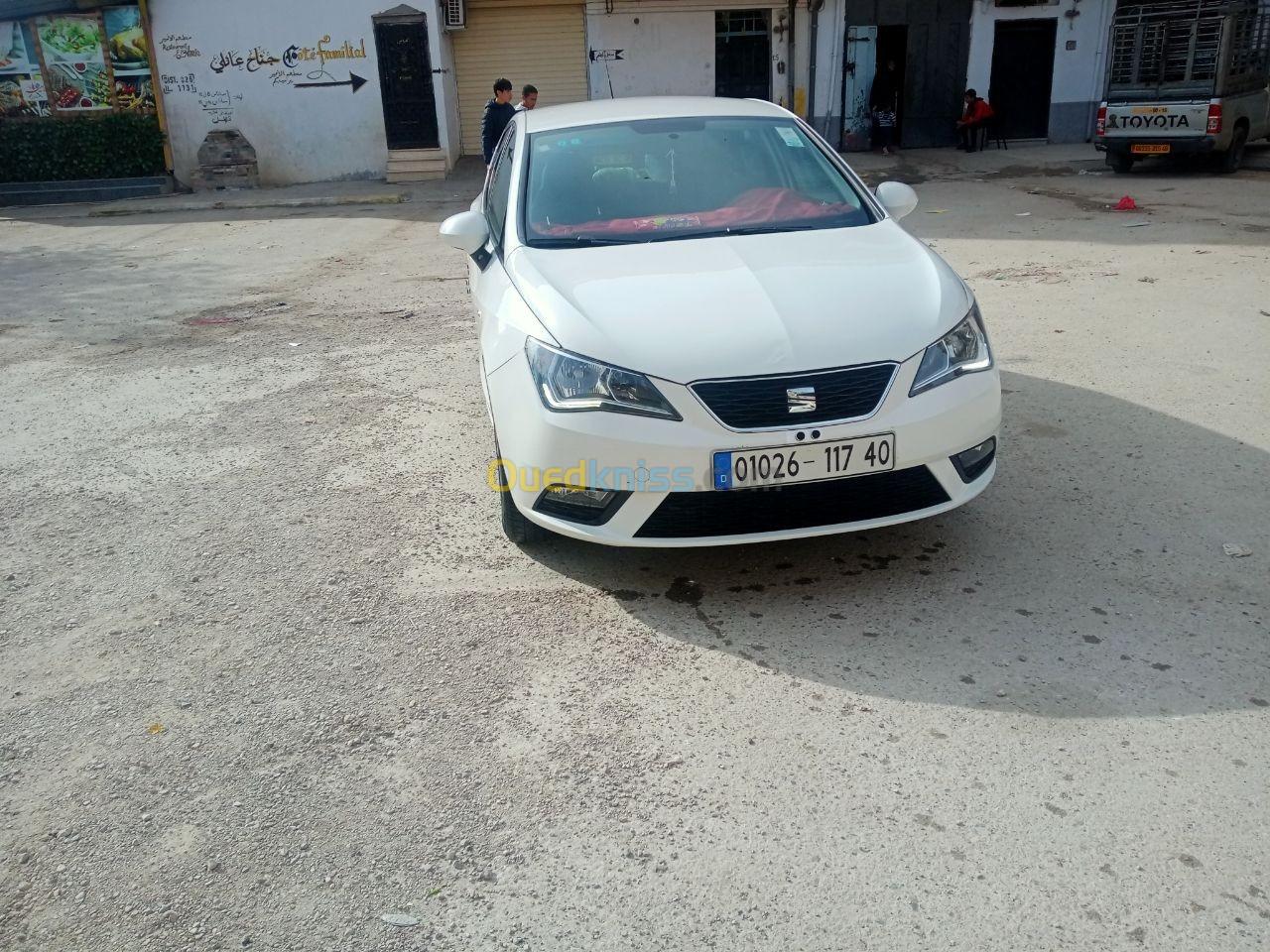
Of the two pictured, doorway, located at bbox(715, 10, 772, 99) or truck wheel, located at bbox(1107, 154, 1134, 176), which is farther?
doorway, located at bbox(715, 10, 772, 99)

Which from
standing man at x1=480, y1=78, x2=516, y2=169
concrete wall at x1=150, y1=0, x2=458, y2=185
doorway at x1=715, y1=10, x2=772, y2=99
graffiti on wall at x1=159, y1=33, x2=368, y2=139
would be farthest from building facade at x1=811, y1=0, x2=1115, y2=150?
standing man at x1=480, y1=78, x2=516, y2=169

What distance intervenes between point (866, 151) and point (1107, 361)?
16.0 meters

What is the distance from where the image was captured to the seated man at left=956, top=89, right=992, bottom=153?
65.4 feet

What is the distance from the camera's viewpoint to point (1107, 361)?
613 centimetres

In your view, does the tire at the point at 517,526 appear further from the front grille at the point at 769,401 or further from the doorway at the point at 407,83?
the doorway at the point at 407,83

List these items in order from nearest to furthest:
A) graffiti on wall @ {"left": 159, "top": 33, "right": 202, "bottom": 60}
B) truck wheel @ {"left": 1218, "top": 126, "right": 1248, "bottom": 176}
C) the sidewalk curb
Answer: truck wheel @ {"left": 1218, "top": 126, "right": 1248, "bottom": 176} < the sidewalk curb < graffiti on wall @ {"left": 159, "top": 33, "right": 202, "bottom": 60}

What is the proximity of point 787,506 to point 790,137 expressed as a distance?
2336 mm

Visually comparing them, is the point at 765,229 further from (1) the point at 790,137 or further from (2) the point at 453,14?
(2) the point at 453,14

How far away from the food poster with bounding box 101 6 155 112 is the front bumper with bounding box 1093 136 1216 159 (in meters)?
15.9

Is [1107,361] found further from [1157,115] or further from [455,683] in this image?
[1157,115]

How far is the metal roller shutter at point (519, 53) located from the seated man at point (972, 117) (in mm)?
7370

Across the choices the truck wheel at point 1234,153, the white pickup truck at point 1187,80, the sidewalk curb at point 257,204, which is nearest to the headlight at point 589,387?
the white pickup truck at point 1187,80

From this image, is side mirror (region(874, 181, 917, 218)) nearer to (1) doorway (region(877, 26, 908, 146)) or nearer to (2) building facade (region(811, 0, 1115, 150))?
(2) building facade (region(811, 0, 1115, 150))

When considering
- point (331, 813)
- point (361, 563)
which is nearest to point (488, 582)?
point (361, 563)
